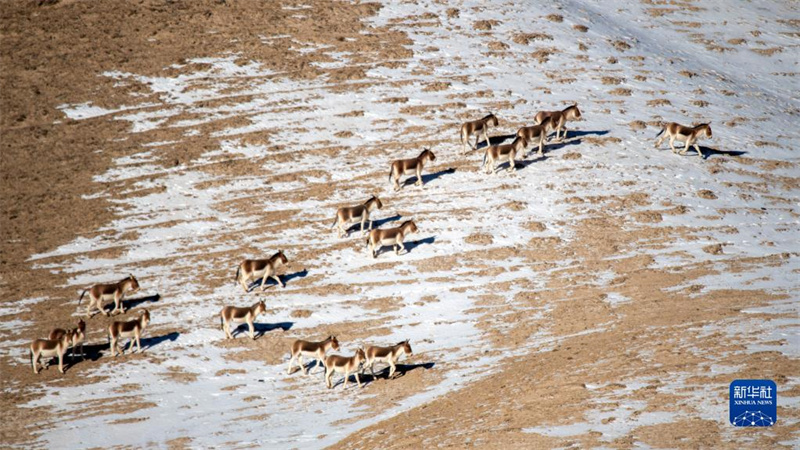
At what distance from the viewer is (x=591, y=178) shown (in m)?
35.8

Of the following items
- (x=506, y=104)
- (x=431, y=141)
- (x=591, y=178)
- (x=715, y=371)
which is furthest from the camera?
(x=506, y=104)

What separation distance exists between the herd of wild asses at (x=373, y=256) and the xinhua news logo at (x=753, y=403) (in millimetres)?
8763

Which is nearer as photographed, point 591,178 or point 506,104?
point 591,178

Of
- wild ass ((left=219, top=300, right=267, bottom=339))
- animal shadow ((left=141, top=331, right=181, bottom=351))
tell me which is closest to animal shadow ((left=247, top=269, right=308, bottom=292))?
wild ass ((left=219, top=300, right=267, bottom=339))

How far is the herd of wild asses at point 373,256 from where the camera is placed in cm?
2527

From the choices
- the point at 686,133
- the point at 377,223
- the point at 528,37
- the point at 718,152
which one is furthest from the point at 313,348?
the point at 528,37

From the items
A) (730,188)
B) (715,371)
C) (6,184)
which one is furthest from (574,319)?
(6,184)

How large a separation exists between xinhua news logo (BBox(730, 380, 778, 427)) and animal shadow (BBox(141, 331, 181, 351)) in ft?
54.0

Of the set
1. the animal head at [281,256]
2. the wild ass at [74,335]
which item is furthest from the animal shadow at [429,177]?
the wild ass at [74,335]

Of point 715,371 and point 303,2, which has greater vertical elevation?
point 303,2

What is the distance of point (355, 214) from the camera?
3219 cm

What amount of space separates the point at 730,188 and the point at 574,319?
11.9 metres

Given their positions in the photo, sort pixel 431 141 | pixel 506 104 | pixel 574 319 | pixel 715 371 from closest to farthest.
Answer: pixel 715 371 → pixel 574 319 → pixel 431 141 → pixel 506 104

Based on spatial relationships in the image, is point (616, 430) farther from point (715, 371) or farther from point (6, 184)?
point (6, 184)
